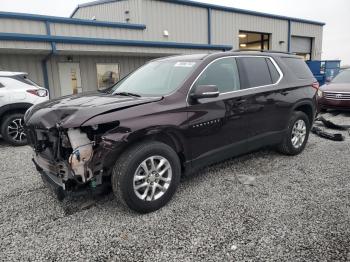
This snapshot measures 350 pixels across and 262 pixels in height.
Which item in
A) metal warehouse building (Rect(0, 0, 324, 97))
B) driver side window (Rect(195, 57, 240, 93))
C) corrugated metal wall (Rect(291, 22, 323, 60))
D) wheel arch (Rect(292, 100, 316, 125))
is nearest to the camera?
driver side window (Rect(195, 57, 240, 93))

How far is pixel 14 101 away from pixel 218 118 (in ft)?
16.3

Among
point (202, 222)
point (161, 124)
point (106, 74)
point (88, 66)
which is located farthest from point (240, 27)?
point (202, 222)

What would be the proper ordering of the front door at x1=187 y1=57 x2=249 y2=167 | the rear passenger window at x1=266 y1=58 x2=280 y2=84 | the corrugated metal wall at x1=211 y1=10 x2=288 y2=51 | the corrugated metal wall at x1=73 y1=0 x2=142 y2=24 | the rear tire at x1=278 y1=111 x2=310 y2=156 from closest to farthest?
the front door at x1=187 y1=57 x2=249 y2=167 < the rear passenger window at x1=266 y1=58 x2=280 y2=84 < the rear tire at x1=278 y1=111 x2=310 y2=156 < the corrugated metal wall at x1=73 y1=0 x2=142 y2=24 < the corrugated metal wall at x1=211 y1=10 x2=288 y2=51

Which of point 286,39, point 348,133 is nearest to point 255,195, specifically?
point 348,133

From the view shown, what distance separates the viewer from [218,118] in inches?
140

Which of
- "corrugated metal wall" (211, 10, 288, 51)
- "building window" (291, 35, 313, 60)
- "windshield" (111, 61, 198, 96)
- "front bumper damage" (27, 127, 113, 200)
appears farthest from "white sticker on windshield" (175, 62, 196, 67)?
"building window" (291, 35, 313, 60)

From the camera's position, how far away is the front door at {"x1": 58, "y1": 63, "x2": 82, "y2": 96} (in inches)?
454

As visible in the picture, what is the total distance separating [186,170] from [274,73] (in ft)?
7.54

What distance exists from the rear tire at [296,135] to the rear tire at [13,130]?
5.64 meters

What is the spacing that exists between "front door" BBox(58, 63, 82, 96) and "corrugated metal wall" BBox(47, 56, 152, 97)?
0.14 m

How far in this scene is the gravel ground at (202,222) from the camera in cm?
242

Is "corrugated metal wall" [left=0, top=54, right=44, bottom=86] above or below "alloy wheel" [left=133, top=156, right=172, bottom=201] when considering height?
above

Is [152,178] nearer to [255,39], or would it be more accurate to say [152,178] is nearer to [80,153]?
[80,153]

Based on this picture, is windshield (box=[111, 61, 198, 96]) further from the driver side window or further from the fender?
the fender
